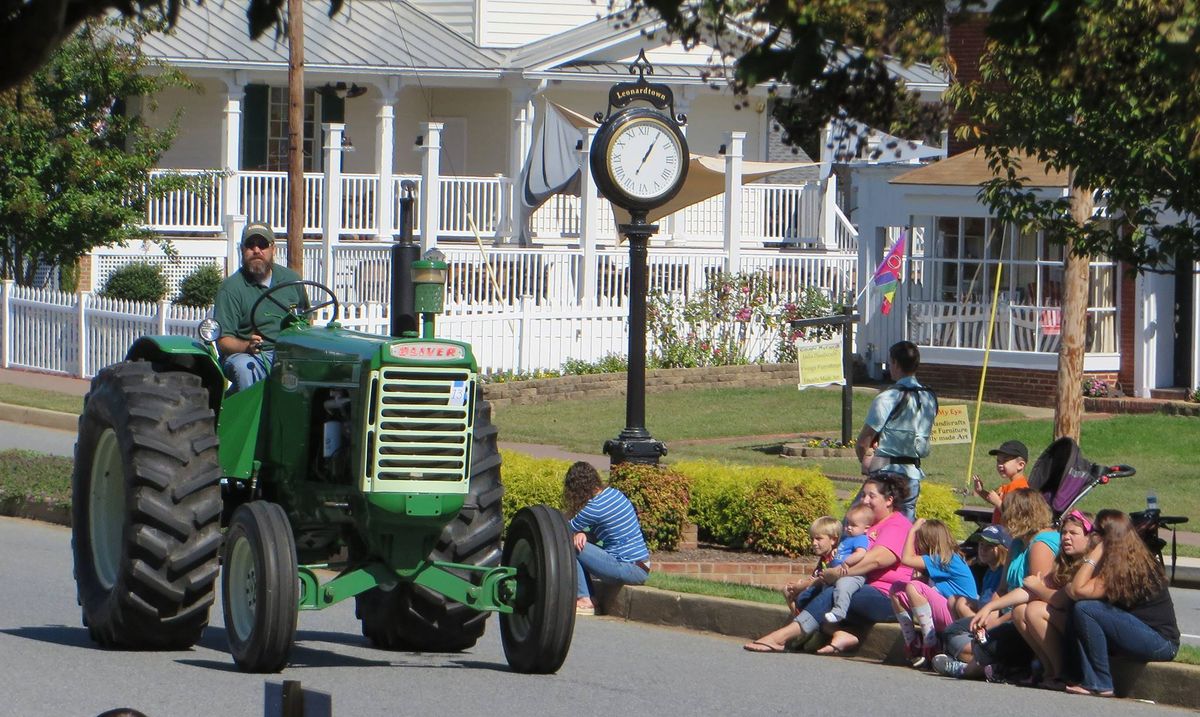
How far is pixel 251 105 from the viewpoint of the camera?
3409cm

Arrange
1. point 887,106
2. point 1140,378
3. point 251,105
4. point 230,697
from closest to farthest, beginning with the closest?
point 887,106 → point 230,697 → point 1140,378 → point 251,105

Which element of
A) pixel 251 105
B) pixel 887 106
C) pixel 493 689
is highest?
pixel 251 105

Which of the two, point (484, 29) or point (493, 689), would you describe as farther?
point (484, 29)

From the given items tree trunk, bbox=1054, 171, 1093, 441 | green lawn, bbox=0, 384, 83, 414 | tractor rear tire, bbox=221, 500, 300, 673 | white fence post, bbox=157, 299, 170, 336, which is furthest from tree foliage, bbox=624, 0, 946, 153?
white fence post, bbox=157, 299, 170, 336

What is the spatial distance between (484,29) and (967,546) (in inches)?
967

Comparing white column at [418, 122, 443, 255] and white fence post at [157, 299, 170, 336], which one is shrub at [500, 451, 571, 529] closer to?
white fence post at [157, 299, 170, 336]

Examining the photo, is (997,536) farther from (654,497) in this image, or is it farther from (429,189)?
(429,189)

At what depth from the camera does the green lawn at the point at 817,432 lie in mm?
18445

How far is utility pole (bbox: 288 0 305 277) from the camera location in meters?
21.9

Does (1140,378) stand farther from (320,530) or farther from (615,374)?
(320,530)

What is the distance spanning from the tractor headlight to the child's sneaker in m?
4.27

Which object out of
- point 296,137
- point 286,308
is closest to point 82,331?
point 296,137

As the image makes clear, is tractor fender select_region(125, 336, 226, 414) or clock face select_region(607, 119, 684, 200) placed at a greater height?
clock face select_region(607, 119, 684, 200)

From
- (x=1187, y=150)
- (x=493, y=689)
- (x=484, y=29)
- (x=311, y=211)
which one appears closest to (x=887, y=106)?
(x=493, y=689)
